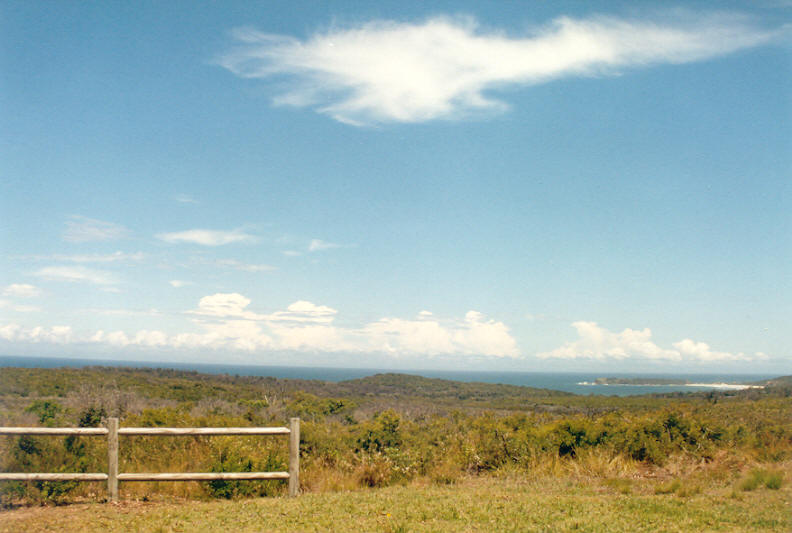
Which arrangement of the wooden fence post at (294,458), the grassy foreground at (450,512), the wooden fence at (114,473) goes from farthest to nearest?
1. the wooden fence post at (294,458)
2. the wooden fence at (114,473)
3. the grassy foreground at (450,512)

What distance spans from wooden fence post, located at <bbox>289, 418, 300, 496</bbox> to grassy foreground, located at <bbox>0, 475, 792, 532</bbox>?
30 centimetres

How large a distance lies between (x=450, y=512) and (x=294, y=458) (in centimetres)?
286

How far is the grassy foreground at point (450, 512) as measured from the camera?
24.2ft

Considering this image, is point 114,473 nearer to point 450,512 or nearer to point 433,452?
point 450,512

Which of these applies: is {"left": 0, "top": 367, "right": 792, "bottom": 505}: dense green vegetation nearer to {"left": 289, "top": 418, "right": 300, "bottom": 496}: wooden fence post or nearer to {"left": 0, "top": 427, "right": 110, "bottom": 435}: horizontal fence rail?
{"left": 289, "top": 418, "right": 300, "bottom": 496}: wooden fence post

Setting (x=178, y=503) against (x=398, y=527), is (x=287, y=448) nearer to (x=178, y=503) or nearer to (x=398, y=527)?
(x=178, y=503)

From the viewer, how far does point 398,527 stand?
7254 millimetres

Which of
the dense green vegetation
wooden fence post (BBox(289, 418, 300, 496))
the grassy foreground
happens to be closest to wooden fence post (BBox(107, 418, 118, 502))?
the grassy foreground

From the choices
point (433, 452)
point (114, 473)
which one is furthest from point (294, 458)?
point (433, 452)

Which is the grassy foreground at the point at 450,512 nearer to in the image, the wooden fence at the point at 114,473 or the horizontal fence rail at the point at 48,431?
the wooden fence at the point at 114,473

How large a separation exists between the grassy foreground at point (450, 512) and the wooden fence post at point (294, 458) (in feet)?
0.99

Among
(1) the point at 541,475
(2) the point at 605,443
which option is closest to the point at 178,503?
(1) the point at 541,475

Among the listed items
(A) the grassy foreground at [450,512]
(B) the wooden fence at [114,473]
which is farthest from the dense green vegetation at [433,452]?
(A) the grassy foreground at [450,512]

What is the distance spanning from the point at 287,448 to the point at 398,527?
404cm
